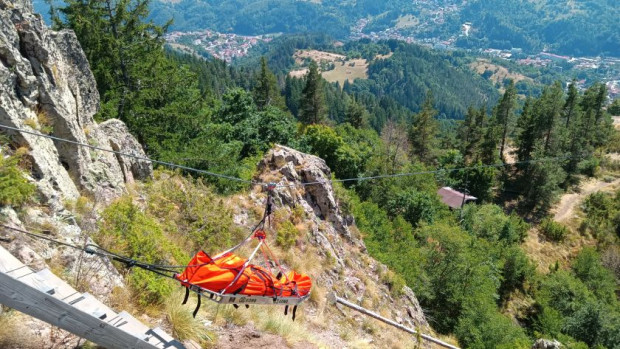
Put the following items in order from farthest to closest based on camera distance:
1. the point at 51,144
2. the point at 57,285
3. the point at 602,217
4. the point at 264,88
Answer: the point at 264,88, the point at 602,217, the point at 51,144, the point at 57,285

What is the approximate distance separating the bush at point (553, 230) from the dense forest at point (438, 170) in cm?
11

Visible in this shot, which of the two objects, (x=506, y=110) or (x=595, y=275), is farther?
(x=506, y=110)

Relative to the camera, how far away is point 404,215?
1361 inches

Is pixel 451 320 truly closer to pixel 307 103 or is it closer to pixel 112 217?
pixel 112 217

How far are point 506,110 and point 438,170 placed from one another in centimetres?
3571

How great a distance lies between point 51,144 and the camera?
28.6ft

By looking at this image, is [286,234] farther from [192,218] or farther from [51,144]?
[51,144]

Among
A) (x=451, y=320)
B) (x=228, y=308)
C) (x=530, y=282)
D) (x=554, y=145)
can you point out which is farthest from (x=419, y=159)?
(x=228, y=308)

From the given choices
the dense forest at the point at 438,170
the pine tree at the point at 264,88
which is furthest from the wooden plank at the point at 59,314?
the pine tree at the point at 264,88

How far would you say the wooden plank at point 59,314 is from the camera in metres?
3.92

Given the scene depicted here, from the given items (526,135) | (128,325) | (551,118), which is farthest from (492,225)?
(128,325)

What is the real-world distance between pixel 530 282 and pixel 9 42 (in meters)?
40.6

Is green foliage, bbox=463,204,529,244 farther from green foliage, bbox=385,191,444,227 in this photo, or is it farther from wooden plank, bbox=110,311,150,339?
wooden plank, bbox=110,311,150,339

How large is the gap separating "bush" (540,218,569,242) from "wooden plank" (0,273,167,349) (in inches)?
1941
